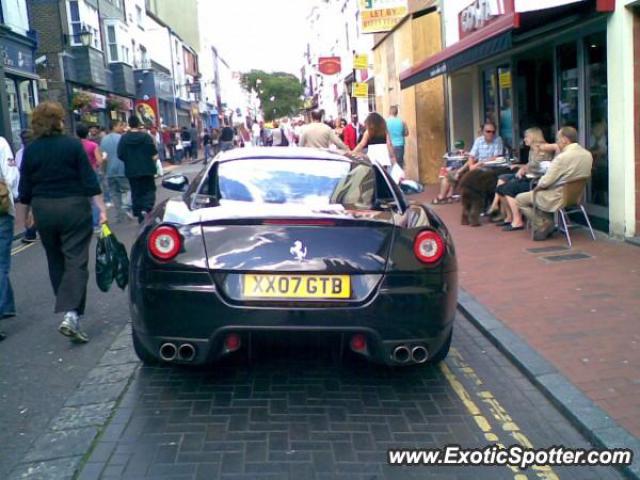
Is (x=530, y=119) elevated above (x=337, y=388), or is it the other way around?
(x=530, y=119)

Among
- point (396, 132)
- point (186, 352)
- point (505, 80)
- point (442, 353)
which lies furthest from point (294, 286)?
point (396, 132)

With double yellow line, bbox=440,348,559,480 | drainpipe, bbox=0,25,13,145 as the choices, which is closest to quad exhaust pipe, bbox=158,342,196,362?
double yellow line, bbox=440,348,559,480

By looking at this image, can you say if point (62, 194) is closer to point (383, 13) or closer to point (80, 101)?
point (383, 13)

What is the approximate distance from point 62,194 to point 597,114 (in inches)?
279

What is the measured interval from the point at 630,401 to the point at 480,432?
0.92 meters

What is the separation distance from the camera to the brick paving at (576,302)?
15.1ft

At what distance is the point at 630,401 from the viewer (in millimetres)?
4230

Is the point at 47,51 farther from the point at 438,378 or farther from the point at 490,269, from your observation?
the point at 438,378

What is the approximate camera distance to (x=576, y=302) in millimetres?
6355

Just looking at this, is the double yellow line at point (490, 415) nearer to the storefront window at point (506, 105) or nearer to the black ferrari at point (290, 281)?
the black ferrari at point (290, 281)

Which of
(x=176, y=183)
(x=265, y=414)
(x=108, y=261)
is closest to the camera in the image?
(x=265, y=414)

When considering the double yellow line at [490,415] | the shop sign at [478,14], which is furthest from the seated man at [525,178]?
the double yellow line at [490,415]

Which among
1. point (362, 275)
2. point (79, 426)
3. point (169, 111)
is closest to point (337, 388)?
point (362, 275)

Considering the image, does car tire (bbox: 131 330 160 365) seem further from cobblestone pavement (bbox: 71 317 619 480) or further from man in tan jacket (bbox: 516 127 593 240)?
man in tan jacket (bbox: 516 127 593 240)
